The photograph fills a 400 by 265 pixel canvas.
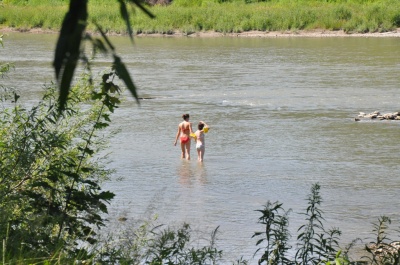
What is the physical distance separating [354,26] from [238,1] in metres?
12.6

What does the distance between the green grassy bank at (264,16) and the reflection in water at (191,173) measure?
36.6 meters

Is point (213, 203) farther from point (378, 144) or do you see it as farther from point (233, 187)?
point (378, 144)

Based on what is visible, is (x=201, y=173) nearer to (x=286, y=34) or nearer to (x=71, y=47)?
(x=71, y=47)

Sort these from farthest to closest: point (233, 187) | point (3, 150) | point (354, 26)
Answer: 1. point (354, 26)
2. point (233, 187)
3. point (3, 150)

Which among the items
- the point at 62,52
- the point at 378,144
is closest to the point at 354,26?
the point at 378,144

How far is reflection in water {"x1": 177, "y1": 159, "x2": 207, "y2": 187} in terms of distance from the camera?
15.5 metres

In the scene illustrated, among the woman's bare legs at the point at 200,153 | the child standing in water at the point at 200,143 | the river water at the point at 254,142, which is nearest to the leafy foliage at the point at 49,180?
the river water at the point at 254,142

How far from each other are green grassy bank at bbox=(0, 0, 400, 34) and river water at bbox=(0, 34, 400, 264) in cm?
1619

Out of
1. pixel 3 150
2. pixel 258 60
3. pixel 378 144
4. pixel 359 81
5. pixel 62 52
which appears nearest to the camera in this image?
pixel 62 52

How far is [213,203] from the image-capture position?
1379cm

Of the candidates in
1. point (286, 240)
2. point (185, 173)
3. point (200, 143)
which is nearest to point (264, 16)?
point (200, 143)

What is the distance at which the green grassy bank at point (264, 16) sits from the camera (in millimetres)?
54141

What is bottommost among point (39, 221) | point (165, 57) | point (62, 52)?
point (165, 57)

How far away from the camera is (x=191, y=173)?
16.0m
